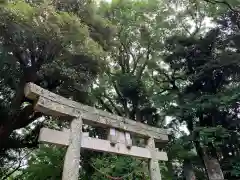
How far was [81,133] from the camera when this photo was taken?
4.49 metres

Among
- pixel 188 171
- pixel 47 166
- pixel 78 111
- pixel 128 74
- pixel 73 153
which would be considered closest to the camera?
pixel 73 153

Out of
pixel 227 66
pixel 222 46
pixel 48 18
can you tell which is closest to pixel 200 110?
pixel 227 66

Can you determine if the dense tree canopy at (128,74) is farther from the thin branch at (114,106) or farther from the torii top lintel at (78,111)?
the torii top lintel at (78,111)

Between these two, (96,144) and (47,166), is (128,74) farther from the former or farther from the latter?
(96,144)

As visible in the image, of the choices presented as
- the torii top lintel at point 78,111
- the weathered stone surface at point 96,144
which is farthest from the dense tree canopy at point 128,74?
the torii top lintel at point 78,111

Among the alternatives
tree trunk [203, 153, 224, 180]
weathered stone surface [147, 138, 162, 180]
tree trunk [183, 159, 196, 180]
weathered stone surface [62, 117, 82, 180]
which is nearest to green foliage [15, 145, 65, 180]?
weathered stone surface [147, 138, 162, 180]

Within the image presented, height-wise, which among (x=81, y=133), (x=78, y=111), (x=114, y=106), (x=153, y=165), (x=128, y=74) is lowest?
(x=153, y=165)

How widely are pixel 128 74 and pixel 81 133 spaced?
7644 mm

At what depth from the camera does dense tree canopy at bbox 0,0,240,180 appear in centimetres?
728

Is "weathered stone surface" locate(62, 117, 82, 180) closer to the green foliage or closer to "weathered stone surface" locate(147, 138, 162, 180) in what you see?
"weathered stone surface" locate(147, 138, 162, 180)

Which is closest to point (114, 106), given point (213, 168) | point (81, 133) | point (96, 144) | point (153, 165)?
point (213, 168)

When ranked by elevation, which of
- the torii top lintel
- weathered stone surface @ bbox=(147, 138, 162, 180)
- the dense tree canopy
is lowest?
weathered stone surface @ bbox=(147, 138, 162, 180)

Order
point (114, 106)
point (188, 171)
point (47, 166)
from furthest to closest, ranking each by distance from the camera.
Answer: point (114, 106) < point (188, 171) < point (47, 166)

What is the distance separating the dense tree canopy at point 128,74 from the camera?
728 cm
